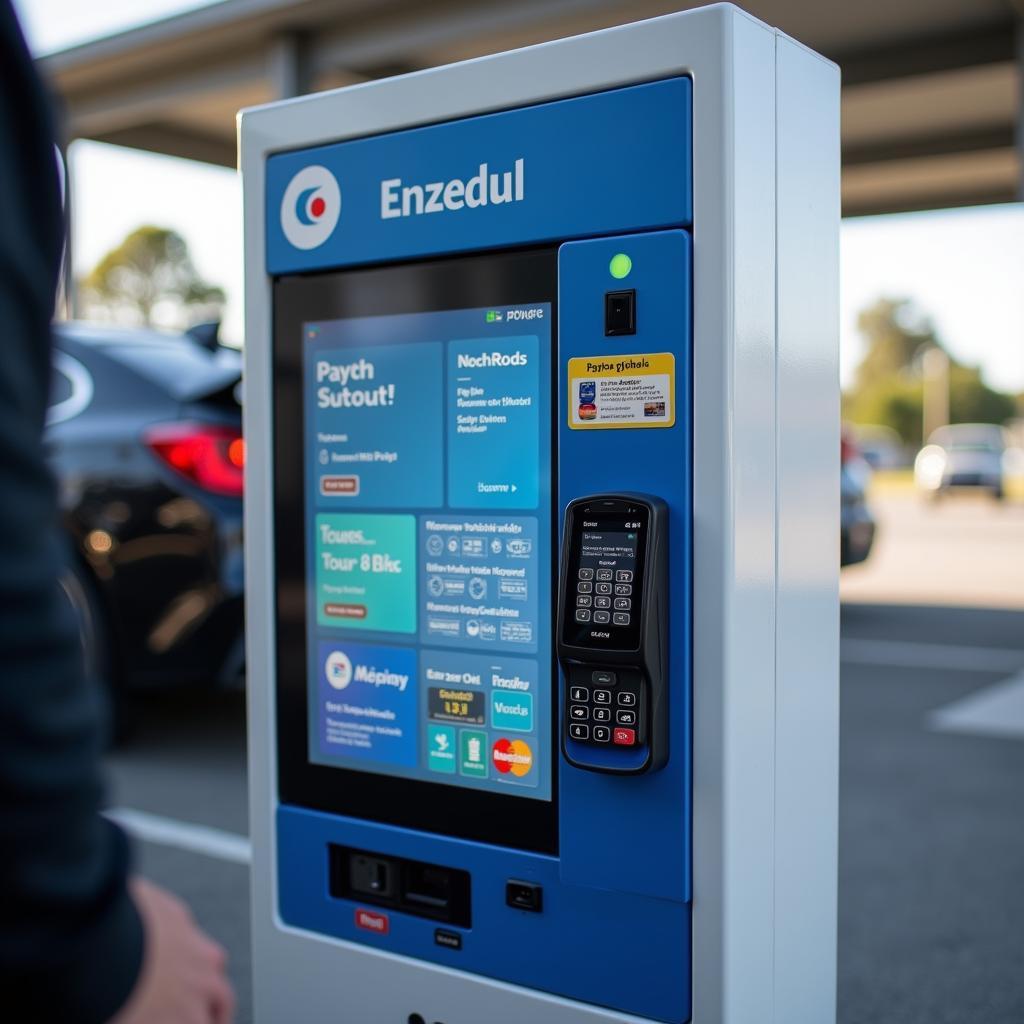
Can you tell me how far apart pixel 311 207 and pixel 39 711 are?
68.2 inches

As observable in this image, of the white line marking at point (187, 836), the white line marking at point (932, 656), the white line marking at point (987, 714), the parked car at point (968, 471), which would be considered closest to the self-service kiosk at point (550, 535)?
the white line marking at point (187, 836)

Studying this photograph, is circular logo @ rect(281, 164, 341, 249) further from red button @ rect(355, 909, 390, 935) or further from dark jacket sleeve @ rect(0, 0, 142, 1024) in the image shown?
dark jacket sleeve @ rect(0, 0, 142, 1024)

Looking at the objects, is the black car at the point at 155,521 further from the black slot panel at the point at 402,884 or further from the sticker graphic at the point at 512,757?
the sticker graphic at the point at 512,757

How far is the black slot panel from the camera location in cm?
230

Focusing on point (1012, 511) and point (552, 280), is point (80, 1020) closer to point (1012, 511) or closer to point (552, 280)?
point (552, 280)

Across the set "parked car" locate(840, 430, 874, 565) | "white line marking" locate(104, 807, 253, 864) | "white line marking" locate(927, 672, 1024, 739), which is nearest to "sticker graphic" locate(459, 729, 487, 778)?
"white line marking" locate(104, 807, 253, 864)

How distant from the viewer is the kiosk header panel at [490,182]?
1984 mm

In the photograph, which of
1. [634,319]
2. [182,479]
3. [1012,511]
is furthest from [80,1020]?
[1012,511]

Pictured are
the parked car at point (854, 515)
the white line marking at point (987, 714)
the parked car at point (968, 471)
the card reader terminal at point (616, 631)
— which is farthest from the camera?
the parked car at point (968, 471)

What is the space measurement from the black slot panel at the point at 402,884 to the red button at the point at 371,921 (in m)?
0.02

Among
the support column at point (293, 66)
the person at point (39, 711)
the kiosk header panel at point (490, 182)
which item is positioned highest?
the support column at point (293, 66)

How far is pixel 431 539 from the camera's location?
7.44 ft

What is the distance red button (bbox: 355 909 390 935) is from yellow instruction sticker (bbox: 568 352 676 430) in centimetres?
101

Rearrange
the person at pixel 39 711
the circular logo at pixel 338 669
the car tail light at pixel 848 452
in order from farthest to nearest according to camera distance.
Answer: the car tail light at pixel 848 452 → the circular logo at pixel 338 669 → the person at pixel 39 711
